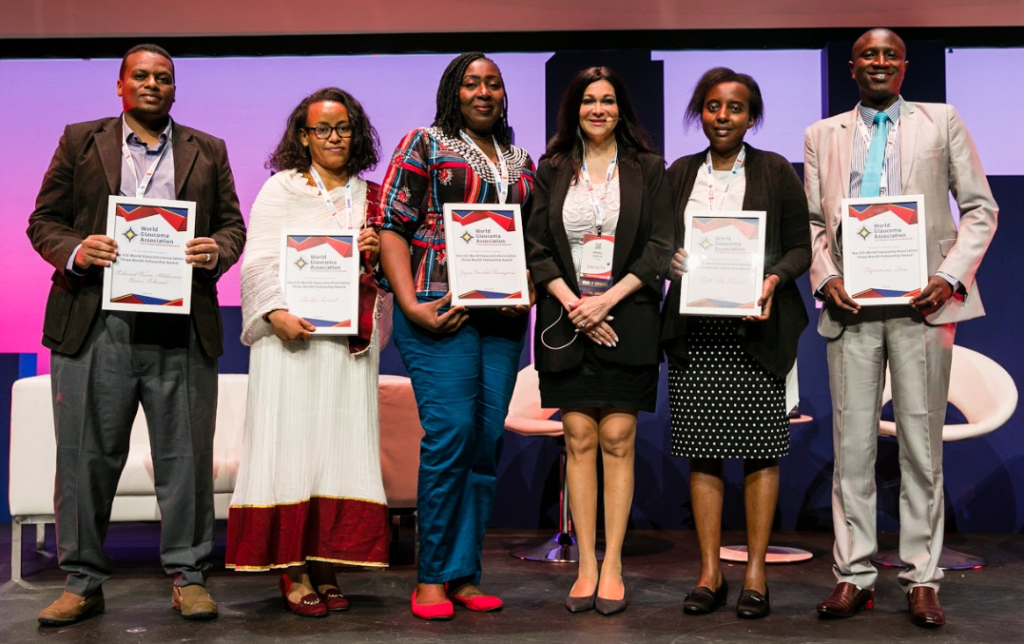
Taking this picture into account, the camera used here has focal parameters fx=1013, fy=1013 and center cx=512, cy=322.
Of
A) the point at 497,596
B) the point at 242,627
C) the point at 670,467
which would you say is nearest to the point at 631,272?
the point at 497,596

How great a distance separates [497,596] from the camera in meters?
3.75

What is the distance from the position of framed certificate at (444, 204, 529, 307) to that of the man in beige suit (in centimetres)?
105

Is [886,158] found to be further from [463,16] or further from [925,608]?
[463,16]

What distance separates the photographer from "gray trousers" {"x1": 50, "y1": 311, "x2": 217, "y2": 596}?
3.32 meters

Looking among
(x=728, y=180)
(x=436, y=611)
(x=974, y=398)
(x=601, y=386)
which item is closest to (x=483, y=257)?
(x=601, y=386)

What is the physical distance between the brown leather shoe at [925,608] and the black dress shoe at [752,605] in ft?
1.52

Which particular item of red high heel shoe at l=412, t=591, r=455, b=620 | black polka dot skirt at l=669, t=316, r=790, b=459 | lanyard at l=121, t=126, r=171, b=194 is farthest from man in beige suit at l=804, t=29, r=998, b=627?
lanyard at l=121, t=126, r=171, b=194

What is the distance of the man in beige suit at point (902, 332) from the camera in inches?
132

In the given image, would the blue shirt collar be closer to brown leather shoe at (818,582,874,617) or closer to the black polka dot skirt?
the black polka dot skirt

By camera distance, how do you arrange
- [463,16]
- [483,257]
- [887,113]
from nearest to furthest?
[483,257] < [887,113] < [463,16]

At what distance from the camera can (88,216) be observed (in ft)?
11.1

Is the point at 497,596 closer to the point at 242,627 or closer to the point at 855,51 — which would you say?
the point at 242,627

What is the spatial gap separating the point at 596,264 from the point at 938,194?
118 centimetres

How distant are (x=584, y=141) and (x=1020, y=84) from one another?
10.2ft
